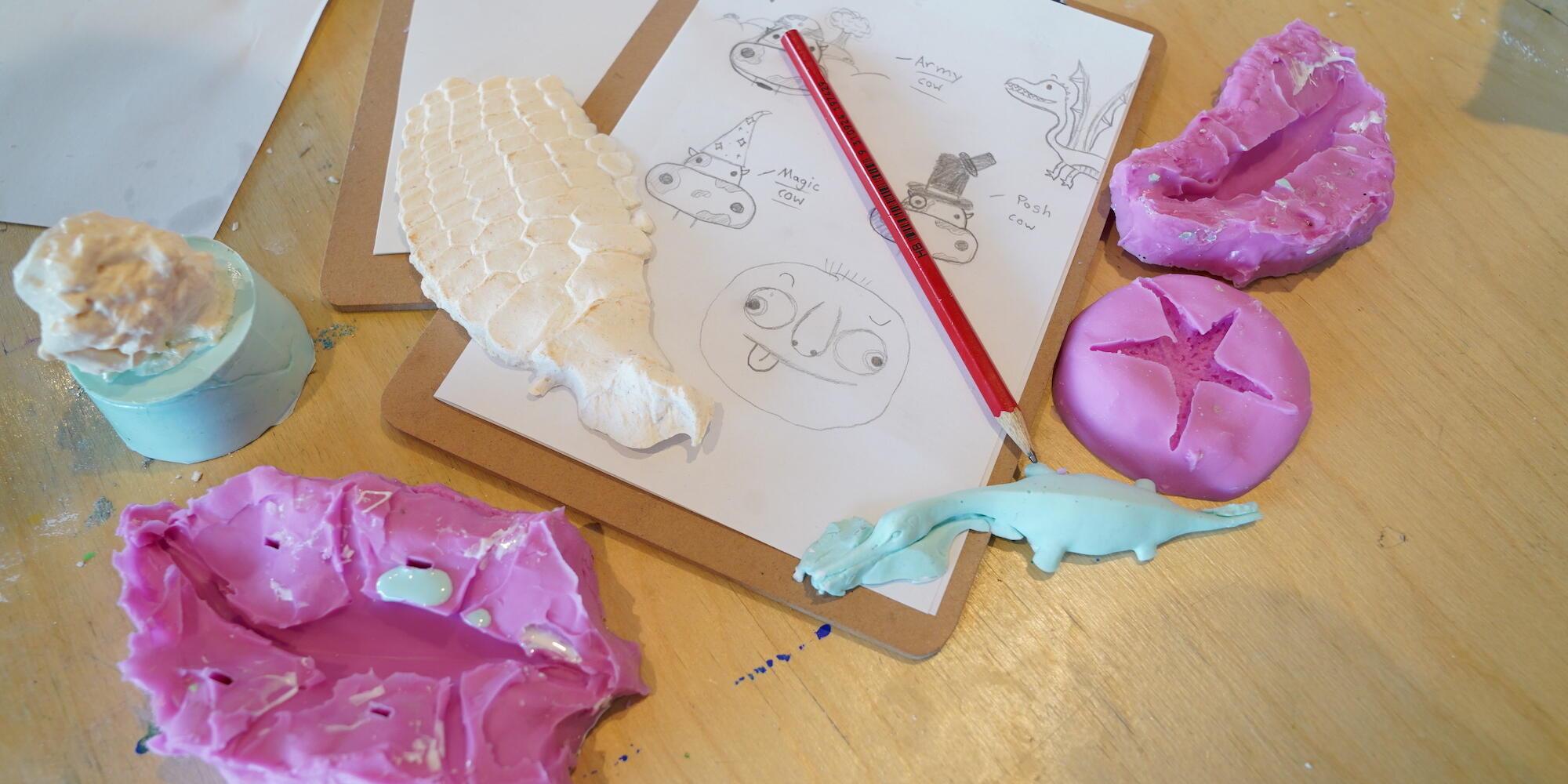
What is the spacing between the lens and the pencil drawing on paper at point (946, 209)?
0.67m

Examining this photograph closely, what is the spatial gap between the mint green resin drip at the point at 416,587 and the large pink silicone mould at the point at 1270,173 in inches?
20.2

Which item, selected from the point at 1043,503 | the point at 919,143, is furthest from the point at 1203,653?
the point at 919,143

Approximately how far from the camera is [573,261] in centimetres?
62

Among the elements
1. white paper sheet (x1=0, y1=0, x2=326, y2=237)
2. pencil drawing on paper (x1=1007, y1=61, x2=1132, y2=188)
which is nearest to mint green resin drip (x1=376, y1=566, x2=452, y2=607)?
white paper sheet (x1=0, y1=0, x2=326, y2=237)

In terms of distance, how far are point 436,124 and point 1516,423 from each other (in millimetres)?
790

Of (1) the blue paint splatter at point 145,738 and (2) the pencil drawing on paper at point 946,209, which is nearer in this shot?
(1) the blue paint splatter at point 145,738

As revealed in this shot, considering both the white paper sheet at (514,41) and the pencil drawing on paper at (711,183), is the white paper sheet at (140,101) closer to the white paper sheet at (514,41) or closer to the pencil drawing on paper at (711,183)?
the white paper sheet at (514,41)

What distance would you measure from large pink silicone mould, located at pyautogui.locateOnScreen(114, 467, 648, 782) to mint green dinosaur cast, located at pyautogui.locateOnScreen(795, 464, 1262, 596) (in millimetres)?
140

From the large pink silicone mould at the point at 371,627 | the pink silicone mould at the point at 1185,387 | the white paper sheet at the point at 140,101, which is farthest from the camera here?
the white paper sheet at the point at 140,101

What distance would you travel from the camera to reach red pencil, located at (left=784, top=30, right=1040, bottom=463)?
0.60m

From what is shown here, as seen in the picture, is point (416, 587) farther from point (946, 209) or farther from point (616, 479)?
point (946, 209)

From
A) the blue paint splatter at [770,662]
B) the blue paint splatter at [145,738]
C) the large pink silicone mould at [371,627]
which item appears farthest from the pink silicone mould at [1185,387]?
the blue paint splatter at [145,738]

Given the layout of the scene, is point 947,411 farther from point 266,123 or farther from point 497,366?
point 266,123

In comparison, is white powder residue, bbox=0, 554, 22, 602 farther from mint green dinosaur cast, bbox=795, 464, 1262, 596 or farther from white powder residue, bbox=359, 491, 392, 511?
mint green dinosaur cast, bbox=795, 464, 1262, 596
